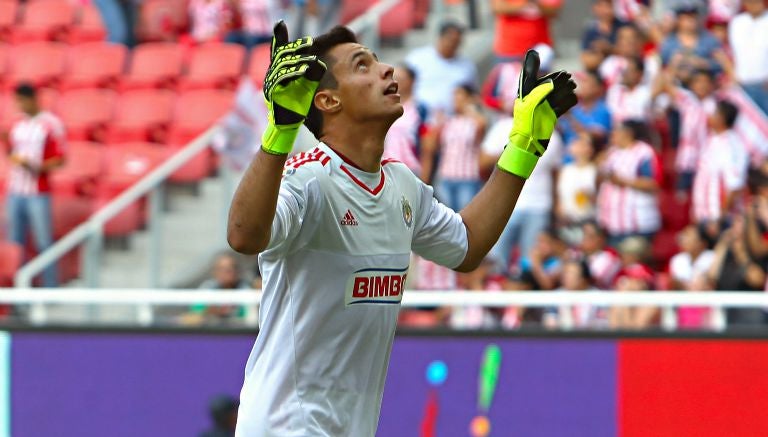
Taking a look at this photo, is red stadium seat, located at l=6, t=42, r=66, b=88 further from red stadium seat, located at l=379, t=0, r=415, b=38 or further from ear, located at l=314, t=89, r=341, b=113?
ear, located at l=314, t=89, r=341, b=113

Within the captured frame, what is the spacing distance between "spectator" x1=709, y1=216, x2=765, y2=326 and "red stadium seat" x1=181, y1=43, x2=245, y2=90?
508 cm

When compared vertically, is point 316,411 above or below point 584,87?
below

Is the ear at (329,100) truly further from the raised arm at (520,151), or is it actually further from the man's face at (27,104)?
the man's face at (27,104)

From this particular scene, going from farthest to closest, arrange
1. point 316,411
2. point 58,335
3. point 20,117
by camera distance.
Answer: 1. point 20,117
2. point 58,335
3. point 316,411

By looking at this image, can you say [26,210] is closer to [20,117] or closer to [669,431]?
[20,117]

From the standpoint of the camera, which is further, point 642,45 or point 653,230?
point 642,45

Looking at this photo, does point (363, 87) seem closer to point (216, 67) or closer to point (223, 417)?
point (223, 417)

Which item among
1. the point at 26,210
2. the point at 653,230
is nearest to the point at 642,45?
the point at 653,230

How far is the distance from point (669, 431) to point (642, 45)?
138 inches

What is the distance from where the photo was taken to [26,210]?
10859mm

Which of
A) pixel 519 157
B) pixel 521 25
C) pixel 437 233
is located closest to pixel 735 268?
pixel 521 25

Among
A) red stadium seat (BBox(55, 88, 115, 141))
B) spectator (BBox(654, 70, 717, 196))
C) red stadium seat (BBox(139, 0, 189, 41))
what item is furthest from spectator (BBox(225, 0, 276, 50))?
spectator (BBox(654, 70, 717, 196))

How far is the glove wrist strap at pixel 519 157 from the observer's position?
5043 mm

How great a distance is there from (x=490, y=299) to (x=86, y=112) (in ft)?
19.7
